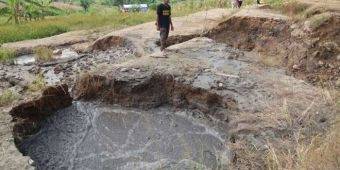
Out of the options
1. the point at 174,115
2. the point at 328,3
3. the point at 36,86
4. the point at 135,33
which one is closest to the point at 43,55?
the point at 135,33

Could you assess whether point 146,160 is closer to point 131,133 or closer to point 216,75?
point 131,133

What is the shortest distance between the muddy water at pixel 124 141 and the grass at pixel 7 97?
2.29 feet

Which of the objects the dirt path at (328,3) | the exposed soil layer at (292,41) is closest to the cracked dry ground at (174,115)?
the exposed soil layer at (292,41)

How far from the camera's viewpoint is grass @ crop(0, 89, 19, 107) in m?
8.27

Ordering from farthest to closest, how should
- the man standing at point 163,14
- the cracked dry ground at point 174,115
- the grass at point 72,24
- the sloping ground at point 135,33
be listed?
the grass at point 72,24 → the sloping ground at point 135,33 → the man standing at point 163,14 → the cracked dry ground at point 174,115

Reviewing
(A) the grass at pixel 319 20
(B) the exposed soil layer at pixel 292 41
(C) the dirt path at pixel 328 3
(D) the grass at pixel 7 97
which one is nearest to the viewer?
(D) the grass at pixel 7 97

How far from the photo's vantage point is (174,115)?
884 centimetres

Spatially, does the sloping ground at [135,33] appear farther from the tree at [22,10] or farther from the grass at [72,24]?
the tree at [22,10]

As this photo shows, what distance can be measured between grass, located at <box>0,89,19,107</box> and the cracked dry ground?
0.29m

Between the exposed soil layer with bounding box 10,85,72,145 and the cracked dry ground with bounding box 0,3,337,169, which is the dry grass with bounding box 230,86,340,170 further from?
the exposed soil layer with bounding box 10,85,72,145

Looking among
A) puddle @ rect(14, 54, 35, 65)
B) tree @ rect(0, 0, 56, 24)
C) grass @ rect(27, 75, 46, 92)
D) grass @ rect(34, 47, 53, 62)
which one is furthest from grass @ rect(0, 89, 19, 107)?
tree @ rect(0, 0, 56, 24)

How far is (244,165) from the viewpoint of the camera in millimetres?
6332

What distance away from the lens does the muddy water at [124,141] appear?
7281mm

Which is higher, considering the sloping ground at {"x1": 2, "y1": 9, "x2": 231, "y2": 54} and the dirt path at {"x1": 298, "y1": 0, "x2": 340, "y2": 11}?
the dirt path at {"x1": 298, "y1": 0, "x2": 340, "y2": 11}
